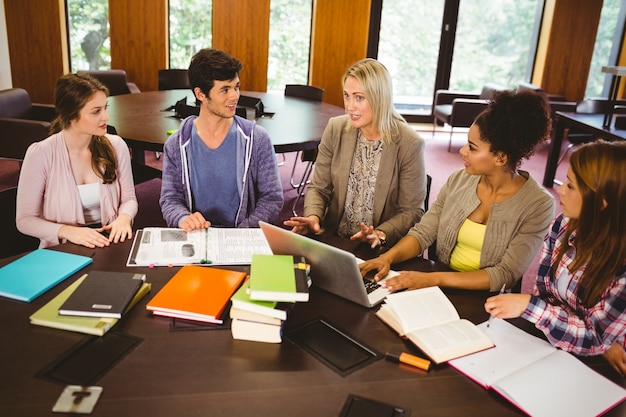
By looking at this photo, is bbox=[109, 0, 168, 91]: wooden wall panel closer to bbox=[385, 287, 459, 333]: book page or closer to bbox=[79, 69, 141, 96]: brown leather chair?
bbox=[79, 69, 141, 96]: brown leather chair

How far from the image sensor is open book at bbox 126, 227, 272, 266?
6.16 ft

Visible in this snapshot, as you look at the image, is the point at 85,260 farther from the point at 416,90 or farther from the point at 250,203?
the point at 416,90

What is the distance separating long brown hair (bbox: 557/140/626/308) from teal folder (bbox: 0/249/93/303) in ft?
5.18

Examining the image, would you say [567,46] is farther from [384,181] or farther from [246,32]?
[384,181]

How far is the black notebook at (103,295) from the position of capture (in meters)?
1.49

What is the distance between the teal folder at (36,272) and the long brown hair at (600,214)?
158cm

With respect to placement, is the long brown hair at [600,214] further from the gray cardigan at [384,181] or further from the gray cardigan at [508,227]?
the gray cardigan at [384,181]

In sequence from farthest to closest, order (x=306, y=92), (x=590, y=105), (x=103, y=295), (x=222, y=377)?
1. (x=590, y=105)
2. (x=306, y=92)
3. (x=103, y=295)
4. (x=222, y=377)

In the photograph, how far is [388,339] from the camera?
152 cm

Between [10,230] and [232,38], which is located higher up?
[232,38]

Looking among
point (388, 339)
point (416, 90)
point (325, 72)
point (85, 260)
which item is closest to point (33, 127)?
point (85, 260)

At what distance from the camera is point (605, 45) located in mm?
8102

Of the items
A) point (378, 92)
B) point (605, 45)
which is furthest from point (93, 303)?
point (605, 45)

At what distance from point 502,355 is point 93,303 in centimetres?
113
